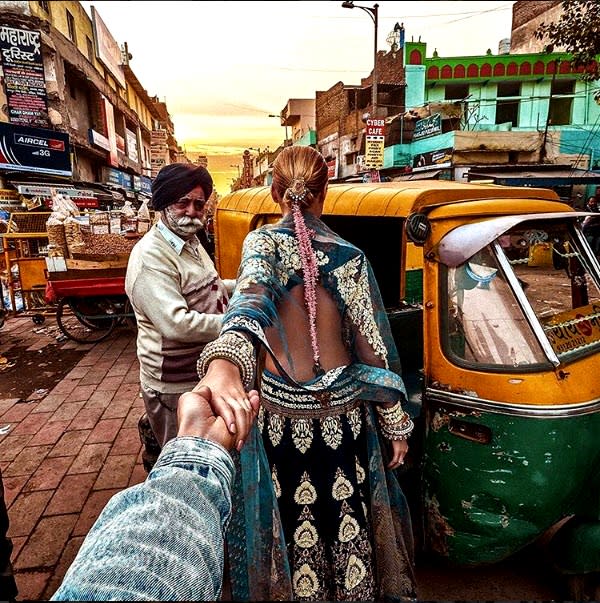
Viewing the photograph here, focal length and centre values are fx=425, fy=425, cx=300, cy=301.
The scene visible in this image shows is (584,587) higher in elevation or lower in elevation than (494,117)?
lower

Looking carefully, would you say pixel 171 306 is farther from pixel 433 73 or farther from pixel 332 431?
pixel 433 73

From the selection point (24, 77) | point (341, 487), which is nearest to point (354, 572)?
point (341, 487)

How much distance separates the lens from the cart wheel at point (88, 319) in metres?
6.89

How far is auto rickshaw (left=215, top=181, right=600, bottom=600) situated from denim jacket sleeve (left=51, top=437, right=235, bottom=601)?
1554 mm

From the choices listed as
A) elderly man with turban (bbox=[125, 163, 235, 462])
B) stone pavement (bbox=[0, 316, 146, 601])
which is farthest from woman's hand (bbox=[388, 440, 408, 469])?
stone pavement (bbox=[0, 316, 146, 601])

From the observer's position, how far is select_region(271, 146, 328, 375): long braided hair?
169cm

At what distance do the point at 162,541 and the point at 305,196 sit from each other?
1364 millimetres

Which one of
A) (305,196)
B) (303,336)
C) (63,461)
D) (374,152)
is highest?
(374,152)

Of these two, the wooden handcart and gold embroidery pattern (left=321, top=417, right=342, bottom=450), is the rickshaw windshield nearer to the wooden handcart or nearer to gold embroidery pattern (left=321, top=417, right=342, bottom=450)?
gold embroidery pattern (left=321, top=417, right=342, bottom=450)

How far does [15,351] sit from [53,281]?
143 cm

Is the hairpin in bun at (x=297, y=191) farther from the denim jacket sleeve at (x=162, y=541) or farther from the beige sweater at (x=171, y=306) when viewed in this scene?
the denim jacket sleeve at (x=162, y=541)

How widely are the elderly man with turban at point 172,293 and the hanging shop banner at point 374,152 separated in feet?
41.4

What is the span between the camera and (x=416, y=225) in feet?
6.80

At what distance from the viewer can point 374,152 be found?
14.2 meters
